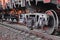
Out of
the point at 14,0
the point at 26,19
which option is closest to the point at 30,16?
the point at 26,19

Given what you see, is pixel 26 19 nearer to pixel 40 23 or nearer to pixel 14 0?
pixel 40 23

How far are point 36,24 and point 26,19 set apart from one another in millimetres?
1219

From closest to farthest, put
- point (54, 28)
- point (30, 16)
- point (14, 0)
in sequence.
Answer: point (54, 28)
point (30, 16)
point (14, 0)

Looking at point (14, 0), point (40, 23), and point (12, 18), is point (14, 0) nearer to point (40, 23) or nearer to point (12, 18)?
point (12, 18)

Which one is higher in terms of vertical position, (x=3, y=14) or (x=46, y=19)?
(x=46, y=19)

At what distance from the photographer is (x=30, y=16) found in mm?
9898

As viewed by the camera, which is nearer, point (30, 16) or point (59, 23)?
point (59, 23)

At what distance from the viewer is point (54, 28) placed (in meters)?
7.75

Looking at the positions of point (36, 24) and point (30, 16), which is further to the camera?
point (30, 16)

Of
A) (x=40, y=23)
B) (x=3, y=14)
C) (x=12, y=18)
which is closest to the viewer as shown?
(x=40, y=23)

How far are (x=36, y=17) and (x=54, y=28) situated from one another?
1.58m

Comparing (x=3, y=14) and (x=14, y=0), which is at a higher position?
(x=14, y=0)

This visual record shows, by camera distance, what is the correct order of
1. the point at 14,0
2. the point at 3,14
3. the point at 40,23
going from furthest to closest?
the point at 3,14 → the point at 14,0 → the point at 40,23

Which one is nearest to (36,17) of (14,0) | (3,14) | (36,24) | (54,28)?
(36,24)
